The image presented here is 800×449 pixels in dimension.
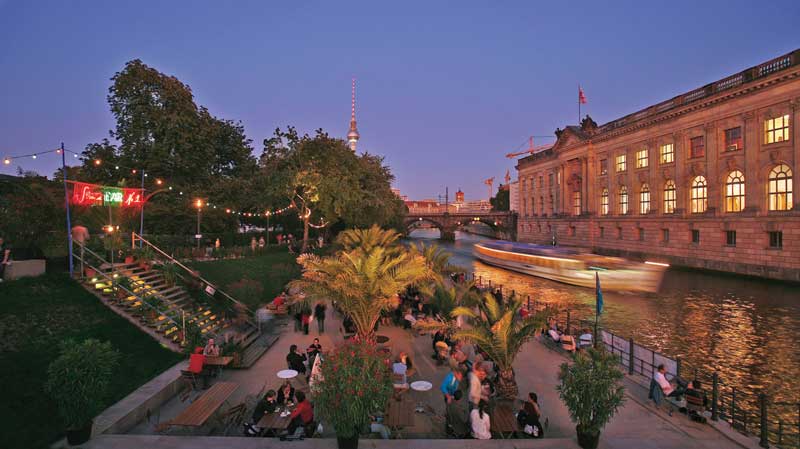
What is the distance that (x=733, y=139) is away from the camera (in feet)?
139

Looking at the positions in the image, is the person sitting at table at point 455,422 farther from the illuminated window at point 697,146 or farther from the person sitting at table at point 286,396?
the illuminated window at point 697,146

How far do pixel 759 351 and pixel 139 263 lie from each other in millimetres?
27856

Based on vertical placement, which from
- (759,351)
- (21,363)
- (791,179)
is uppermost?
(791,179)

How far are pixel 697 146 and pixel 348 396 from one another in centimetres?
5259

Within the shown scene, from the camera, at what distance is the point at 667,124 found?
5028cm

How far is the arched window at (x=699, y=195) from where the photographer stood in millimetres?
45938

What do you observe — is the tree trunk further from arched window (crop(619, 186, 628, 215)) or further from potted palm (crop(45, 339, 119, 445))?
arched window (crop(619, 186, 628, 215))

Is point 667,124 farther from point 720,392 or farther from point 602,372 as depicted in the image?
point 602,372

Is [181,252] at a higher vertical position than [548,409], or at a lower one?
higher

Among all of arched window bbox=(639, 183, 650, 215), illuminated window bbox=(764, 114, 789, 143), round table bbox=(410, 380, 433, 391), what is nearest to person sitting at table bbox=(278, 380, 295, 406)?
round table bbox=(410, 380, 433, 391)

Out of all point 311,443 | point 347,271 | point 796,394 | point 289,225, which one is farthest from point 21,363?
point 289,225

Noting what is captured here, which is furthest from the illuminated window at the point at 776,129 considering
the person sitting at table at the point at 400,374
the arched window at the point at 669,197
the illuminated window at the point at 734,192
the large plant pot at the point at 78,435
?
the large plant pot at the point at 78,435

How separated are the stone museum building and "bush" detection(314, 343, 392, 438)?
42.5m

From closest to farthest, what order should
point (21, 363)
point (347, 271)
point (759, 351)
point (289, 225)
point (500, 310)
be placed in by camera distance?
point (21, 363)
point (500, 310)
point (347, 271)
point (759, 351)
point (289, 225)
